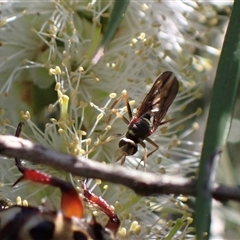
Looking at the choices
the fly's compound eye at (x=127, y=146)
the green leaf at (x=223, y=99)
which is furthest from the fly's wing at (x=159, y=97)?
the green leaf at (x=223, y=99)

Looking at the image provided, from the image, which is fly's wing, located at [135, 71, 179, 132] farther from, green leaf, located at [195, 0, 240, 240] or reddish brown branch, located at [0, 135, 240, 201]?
reddish brown branch, located at [0, 135, 240, 201]

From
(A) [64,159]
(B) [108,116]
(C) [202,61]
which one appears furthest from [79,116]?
(A) [64,159]

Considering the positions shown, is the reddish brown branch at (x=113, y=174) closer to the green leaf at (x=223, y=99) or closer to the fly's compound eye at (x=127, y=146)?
the green leaf at (x=223, y=99)

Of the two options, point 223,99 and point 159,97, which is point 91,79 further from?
point 223,99

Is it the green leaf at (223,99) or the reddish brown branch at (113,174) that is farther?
the green leaf at (223,99)

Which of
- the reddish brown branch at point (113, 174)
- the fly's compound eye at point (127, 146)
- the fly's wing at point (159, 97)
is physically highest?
the reddish brown branch at point (113, 174)

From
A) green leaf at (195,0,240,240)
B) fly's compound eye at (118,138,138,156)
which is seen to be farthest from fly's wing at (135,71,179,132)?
green leaf at (195,0,240,240)

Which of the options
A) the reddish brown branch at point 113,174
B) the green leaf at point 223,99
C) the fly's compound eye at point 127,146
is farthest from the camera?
the fly's compound eye at point 127,146
